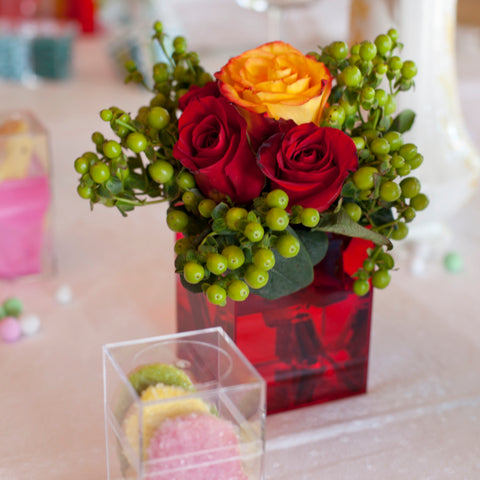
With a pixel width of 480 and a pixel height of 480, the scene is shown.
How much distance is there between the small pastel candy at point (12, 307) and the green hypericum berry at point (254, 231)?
1.07 ft

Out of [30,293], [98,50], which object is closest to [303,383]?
[30,293]

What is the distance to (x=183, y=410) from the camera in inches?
14.2

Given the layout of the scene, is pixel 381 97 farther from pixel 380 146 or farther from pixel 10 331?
pixel 10 331

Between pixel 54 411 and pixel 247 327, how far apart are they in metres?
0.16

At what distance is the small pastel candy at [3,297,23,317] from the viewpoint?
629mm

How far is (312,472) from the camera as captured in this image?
17.9 inches

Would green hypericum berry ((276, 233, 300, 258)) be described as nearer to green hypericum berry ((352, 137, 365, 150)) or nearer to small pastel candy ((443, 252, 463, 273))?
green hypericum berry ((352, 137, 365, 150))

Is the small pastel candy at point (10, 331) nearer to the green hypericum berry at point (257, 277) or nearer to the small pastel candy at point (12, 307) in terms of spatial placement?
the small pastel candy at point (12, 307)

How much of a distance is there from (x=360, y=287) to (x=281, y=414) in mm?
114

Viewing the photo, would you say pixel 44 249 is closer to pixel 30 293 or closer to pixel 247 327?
pixel 30 293

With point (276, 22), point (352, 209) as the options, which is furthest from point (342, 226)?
point (276, 22)

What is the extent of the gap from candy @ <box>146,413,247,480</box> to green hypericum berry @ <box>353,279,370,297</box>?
149 millimetres

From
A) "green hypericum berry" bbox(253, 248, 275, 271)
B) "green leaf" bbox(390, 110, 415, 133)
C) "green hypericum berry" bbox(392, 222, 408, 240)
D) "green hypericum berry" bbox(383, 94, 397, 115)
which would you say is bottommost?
"green hypericum berry" bbox(392, 222, 408, 240)

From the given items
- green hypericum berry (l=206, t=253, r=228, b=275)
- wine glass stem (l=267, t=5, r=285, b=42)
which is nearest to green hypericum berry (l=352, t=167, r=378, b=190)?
green hypericum berry (l=206, t=253, r=228, b=275)
